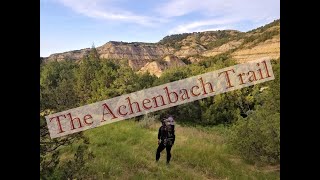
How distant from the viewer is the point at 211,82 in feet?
12.7

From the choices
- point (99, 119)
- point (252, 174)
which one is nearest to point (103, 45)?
point (99, 119)

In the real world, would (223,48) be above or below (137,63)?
above

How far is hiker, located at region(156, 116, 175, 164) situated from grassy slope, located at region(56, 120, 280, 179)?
0.17 ft

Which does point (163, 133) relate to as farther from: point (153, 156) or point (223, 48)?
point (223, 48)

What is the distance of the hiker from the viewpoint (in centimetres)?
384

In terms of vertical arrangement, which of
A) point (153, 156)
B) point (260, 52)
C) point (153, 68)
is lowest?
point (153, 156)

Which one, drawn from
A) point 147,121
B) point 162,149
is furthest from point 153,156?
point 147,121

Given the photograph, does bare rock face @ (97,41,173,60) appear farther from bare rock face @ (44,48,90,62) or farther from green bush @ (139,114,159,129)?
green bush @ (139,114,159,129)

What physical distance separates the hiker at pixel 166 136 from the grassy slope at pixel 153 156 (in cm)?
5

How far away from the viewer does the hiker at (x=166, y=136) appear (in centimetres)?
384

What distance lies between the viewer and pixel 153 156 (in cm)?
384

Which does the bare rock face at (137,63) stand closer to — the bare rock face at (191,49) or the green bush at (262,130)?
the bare rock face at (191,49)

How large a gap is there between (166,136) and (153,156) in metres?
0.27
